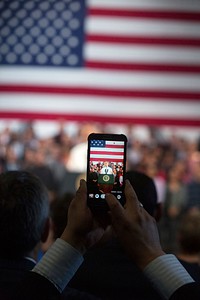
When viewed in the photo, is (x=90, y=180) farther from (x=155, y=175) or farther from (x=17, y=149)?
(x=17, y=149)

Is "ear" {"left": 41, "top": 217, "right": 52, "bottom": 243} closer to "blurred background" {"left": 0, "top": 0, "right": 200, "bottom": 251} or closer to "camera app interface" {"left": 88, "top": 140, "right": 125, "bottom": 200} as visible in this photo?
"camera app interface" {"left": 88, "top": 140, "right": 125, "bottom": 200}

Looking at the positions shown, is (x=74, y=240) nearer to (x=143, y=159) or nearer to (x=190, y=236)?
(x=190, y=236)

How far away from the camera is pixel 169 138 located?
7.75m

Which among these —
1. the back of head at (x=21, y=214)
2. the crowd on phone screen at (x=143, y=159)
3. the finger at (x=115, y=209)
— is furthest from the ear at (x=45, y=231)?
the crowd on phone screen at (x=143, y=159)

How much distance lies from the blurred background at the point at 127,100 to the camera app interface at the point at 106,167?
4.73 m

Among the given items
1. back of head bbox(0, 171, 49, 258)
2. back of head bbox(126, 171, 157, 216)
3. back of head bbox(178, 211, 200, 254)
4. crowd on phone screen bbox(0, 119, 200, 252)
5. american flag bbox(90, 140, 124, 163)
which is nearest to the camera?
american flag bbox(90, 140, 124, 163)

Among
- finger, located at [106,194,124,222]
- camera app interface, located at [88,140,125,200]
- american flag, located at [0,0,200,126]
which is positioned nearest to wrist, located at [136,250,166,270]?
finger, located at [106,194,124,222]

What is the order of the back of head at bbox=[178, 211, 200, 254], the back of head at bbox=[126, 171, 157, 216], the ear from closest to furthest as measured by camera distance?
1. the ear
2. the back of head at bbox=[126, 171, 157, 216]
3. the back of head at bbox=[178, 211, 200, 254]

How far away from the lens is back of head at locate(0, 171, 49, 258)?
143cm

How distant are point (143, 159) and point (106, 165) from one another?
5.68 meters

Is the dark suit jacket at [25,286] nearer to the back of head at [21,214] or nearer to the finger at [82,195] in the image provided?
the back of head at [21,214]

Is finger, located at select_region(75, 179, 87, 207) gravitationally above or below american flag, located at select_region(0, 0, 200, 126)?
above

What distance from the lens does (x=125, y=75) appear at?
7.21 metres

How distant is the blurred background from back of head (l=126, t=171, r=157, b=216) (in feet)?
12.8
